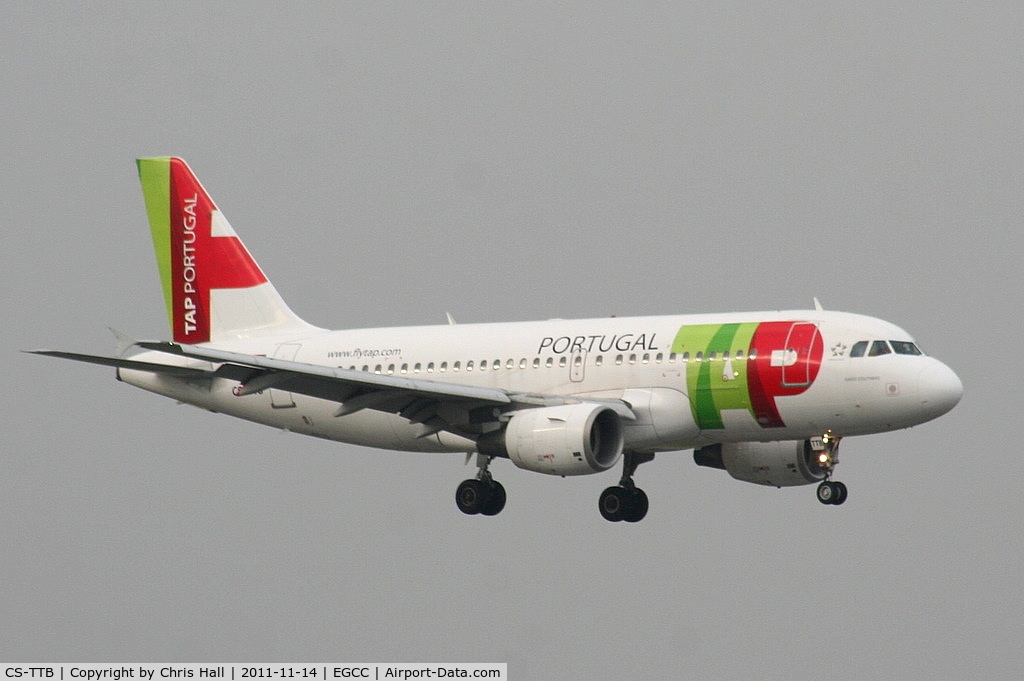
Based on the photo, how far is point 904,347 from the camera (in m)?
41.7

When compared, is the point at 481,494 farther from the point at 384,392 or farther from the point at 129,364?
the point at 129,364

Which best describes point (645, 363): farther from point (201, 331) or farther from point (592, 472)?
point (201, 331)

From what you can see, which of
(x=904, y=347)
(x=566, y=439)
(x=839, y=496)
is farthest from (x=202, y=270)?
(x=904, y=347)

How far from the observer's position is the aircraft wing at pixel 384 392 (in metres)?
41.5

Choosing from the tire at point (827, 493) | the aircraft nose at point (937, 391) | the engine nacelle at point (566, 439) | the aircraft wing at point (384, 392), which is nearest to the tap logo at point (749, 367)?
the aircraft wing at point (384, 392)

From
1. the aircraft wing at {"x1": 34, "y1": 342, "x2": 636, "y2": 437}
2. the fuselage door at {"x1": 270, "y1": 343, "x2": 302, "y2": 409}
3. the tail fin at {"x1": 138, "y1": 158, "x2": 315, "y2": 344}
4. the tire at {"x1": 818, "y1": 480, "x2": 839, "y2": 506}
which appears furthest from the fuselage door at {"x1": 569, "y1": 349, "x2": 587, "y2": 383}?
the tail fin at {"x1": 138, "y1": 158, "x2": 315, "y2": 344}

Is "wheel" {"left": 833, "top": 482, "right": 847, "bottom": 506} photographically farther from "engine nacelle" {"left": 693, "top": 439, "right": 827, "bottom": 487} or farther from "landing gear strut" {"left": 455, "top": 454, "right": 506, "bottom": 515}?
"landing gear strut" {"left": 455, "top": 454, "right": 506, "bottom": 515}

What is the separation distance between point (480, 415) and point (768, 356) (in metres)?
6.97

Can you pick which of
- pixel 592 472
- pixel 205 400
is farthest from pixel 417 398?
pixel 205 400

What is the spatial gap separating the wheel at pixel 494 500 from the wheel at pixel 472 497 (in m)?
0.11

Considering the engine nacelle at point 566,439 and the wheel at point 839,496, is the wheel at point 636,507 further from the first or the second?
the wheel at point 839,496

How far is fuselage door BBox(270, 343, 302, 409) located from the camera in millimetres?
47875

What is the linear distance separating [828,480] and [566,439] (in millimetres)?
6377

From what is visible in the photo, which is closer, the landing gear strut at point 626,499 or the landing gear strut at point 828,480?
the landing gear strut at point 828,480
